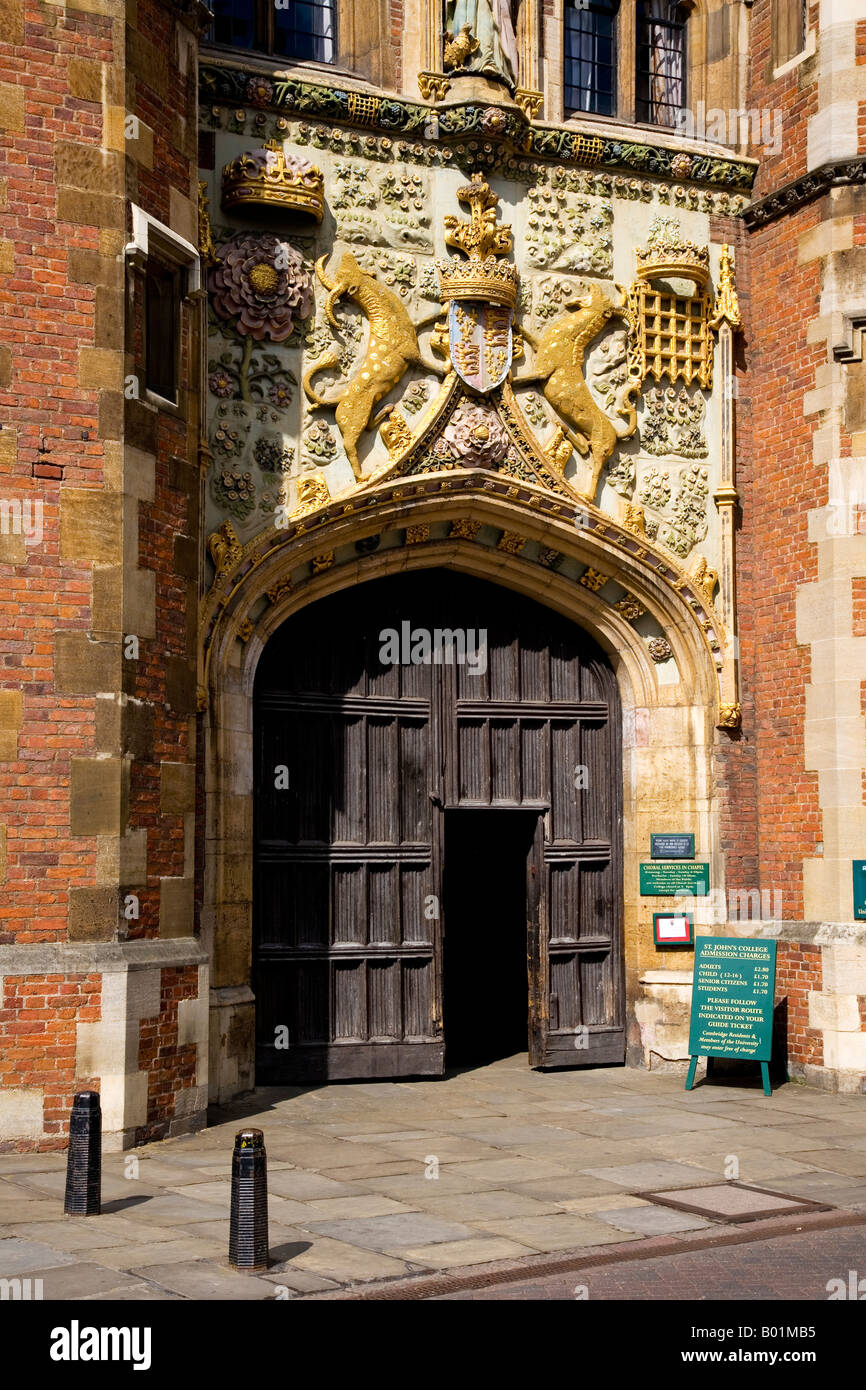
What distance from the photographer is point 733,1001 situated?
1326 cm

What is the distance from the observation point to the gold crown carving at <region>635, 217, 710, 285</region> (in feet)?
47.7

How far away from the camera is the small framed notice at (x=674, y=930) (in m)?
14.4

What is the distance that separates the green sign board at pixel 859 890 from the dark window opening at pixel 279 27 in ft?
27.2

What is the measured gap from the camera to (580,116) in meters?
14.7

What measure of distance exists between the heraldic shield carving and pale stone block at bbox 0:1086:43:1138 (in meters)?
6.89

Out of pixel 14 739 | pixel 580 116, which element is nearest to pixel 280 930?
pixel 14 739

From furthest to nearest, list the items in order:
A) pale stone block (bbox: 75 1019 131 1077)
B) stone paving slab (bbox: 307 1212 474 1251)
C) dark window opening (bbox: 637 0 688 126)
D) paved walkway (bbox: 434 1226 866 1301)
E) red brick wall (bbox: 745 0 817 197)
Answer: dark window opening (bbox: 637 0 688 126)
red brick wall (bbox: 745 0 817 197)
pale stone block (bbox: 75 1019 131 1077)
stone paving slab (bbox: 307 1212 474 1251)
paved walkway (bbox: 434 1226 866 1301)

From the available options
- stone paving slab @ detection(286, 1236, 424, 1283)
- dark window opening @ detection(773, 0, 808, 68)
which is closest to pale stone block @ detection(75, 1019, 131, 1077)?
stone paving slab @ detection(286, 1236, 424, 1283)

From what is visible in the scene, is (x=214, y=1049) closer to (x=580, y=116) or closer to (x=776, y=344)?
(x=776, y=344)

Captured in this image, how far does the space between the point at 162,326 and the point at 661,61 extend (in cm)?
634

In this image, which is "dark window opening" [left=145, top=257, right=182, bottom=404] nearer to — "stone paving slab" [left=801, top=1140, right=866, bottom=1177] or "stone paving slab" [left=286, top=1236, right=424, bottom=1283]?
"stone paving slab" [left=286, top=1236, right=424, bottom=1283]

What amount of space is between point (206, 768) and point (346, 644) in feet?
6.94

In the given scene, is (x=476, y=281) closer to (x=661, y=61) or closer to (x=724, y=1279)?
(x=661, y=61)

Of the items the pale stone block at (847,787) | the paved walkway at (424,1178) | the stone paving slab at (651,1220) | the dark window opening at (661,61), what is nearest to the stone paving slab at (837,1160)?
the paved walkway at (424,1178)
